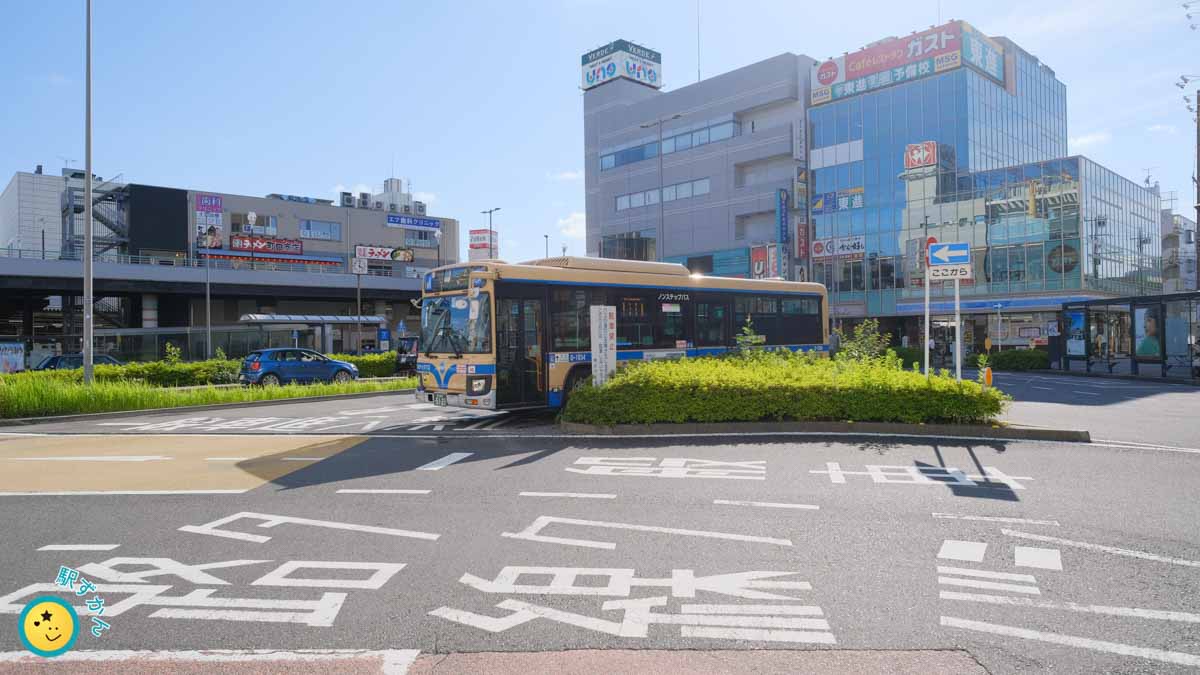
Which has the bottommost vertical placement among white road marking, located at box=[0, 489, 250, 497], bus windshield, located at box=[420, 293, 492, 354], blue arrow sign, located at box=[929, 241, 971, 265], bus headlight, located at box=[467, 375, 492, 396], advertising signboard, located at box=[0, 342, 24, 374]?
white road marking, located at box=[0, 489, 250, 497]

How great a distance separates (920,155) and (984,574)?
47.9 metres

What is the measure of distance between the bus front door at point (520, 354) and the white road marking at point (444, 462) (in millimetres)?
3125

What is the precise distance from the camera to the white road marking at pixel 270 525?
662 centimetres

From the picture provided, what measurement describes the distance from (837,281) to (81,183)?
2704 inches

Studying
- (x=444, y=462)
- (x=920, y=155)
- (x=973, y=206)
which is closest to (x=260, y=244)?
(x=920, y=155)

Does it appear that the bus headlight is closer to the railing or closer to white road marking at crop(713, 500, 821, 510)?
white road marking at crop(713, 500, 821, 510)

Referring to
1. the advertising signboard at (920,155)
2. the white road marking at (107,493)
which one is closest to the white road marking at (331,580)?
the white road marking at (107,493)

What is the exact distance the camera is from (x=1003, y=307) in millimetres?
44938

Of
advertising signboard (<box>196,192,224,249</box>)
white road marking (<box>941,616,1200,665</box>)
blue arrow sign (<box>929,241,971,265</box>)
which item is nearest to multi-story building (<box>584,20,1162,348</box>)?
blue arrow sign (<box>929,241,971,265</box>)

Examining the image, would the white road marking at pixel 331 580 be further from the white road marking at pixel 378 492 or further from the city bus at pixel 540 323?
the city bus at pixel 540 323

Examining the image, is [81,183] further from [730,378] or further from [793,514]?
[793,514]

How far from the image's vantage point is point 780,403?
13352mm

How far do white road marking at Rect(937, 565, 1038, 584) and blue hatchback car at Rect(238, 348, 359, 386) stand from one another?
2296 cm

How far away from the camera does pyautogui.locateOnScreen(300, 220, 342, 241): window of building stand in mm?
69000
